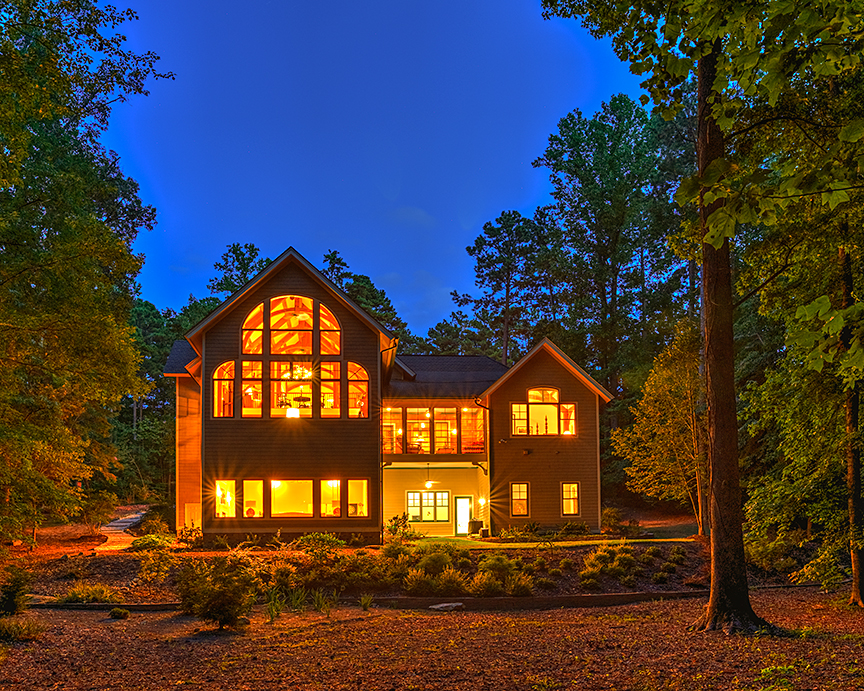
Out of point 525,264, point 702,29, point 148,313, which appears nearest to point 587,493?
point 702,29

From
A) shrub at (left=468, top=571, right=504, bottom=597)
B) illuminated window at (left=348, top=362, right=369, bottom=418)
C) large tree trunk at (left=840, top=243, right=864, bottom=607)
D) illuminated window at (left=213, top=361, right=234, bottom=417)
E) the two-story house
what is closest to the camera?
large tree trunk at (left=840, top=243, right=864, bottom=607)

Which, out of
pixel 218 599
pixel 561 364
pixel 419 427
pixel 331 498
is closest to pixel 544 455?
pixel 561 364

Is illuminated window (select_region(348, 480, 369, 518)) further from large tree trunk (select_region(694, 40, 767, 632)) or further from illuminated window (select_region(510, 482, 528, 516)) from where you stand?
large tree trunk (select_region(694, 40, 767, 632))

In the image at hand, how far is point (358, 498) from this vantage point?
20703 millimetres

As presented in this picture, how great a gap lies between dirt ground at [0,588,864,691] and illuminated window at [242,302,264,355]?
11103 mm

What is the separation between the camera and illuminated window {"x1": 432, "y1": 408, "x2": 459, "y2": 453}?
25328mm

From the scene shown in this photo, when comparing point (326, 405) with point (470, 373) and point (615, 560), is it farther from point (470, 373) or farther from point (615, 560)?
point (615, 560)

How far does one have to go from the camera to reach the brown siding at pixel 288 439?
2055 centimetres

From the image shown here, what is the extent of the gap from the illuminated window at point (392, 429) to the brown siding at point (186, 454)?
6.97 meters

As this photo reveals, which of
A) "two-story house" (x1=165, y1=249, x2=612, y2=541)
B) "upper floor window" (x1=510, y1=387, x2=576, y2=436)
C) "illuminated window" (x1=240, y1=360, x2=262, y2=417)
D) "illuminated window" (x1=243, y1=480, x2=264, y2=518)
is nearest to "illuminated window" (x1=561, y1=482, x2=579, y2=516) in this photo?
"two-story house" (x1=165, y1=249, x2=612, y2=541)

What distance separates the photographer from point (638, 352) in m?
34.3

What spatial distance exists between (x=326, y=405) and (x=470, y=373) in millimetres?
7748

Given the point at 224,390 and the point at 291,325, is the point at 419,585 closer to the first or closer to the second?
the point at 291,325

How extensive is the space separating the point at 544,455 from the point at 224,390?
38.0 ft
